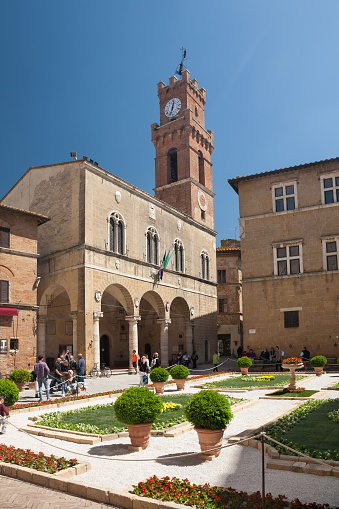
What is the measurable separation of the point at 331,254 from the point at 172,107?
27994mm

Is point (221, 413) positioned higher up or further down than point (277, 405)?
higher up

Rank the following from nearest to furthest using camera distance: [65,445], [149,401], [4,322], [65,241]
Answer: [149,401] < [65,445] < [4,322] < [65,241]

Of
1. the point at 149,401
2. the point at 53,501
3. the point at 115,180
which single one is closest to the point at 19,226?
the point at 115,180

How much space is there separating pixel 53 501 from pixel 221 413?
3.11m

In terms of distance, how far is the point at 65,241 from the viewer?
2919cm

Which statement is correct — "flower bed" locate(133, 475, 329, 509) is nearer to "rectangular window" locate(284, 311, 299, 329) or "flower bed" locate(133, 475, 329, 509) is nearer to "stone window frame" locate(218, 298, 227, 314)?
"rectangular window" locate(284, 311, 299, 329)

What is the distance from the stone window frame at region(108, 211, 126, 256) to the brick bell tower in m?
13.7

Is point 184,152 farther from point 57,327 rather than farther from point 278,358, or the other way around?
point 278,358

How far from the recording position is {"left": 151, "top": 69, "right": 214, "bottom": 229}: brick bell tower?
45375 mm

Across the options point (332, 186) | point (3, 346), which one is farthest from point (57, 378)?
point (332, 186)

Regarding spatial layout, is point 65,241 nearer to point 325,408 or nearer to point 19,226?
point 19,226

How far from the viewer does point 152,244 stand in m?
34.8

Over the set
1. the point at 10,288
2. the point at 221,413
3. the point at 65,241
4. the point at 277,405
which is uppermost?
the point at 65,241

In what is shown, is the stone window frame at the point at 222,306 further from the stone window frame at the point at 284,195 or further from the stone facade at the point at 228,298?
the stone window frame at the point at 284,195
